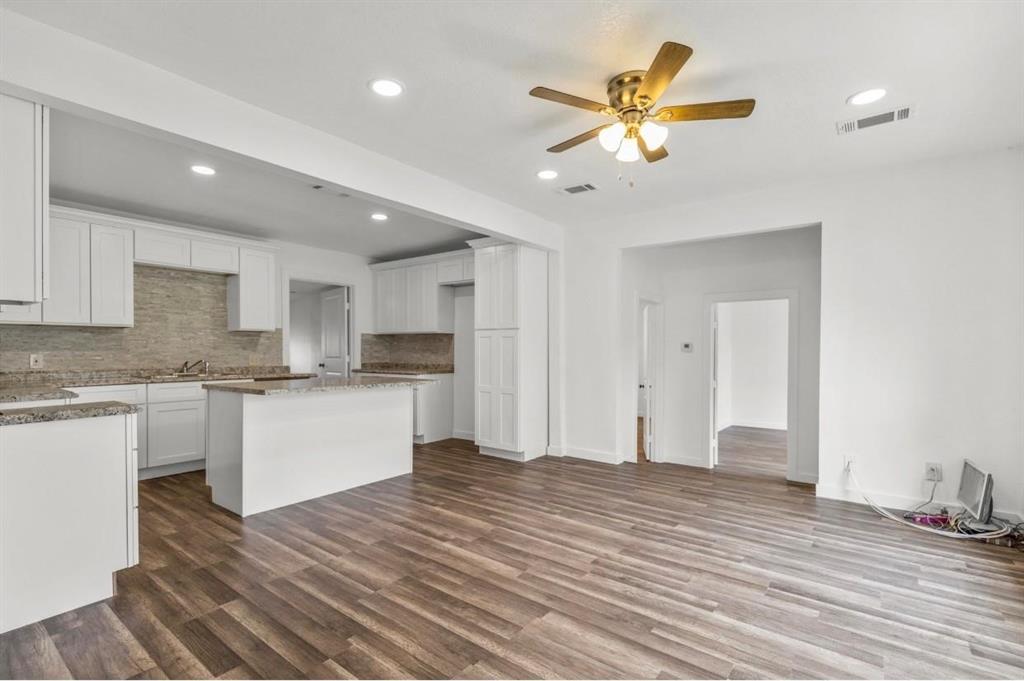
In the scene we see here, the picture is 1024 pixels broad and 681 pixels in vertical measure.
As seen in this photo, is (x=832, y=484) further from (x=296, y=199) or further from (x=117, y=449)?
(x=296, y=199)

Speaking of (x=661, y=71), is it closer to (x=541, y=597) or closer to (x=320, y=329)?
(x=541, y=597)

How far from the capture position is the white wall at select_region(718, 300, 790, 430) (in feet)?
27.6

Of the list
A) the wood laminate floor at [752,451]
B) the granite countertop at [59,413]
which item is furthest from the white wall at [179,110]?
the wood laminate floor at [752,451]

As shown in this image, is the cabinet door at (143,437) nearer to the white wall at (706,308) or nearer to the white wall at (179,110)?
the white wall at (179,110)

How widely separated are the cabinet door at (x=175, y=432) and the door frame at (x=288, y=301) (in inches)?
59.9

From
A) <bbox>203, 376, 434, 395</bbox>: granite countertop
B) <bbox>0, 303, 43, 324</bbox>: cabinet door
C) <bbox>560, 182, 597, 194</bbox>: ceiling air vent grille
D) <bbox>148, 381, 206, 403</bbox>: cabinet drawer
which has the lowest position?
<bbox>148, 381, 206, 403</bbox>: cabinet drawer

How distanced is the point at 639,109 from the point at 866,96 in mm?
1405

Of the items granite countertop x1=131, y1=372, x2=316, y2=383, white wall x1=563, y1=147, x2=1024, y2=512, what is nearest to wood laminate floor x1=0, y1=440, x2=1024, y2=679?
white wall x1=563, y1=147, x2=1024, y2=512

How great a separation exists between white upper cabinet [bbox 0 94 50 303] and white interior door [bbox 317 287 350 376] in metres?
5.22

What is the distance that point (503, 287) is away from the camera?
573cm

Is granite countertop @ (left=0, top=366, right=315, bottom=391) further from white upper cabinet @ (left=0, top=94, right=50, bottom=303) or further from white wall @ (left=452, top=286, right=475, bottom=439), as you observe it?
white wall @ (left=452, top=286, right=475, bottom=439)

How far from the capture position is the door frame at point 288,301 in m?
6.61

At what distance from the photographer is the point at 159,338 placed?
5539 mm

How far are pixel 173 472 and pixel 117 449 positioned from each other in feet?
10.4
